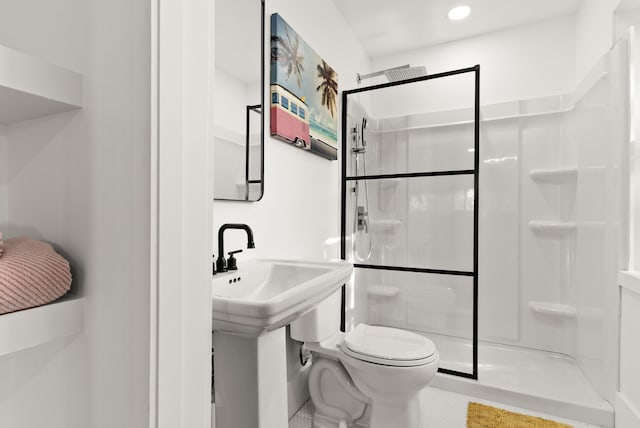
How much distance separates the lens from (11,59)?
417 millimetres

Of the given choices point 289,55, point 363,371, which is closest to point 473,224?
point 363,371

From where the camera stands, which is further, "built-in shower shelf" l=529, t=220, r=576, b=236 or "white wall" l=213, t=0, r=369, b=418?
"built-in shower shelf" l=529, t=220, r=576, b=236

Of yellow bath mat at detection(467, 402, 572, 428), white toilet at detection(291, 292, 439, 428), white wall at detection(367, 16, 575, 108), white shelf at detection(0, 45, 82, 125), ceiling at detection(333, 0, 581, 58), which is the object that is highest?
ceiling at detection(333, 0, 581, 58)

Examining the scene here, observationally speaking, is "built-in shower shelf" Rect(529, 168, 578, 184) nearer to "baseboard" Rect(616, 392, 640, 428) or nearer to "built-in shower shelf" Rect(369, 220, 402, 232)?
"built-in shower shelf" Rect(369, 220, 402, 232)

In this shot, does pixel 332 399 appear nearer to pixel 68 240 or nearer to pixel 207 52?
pixel 68 240

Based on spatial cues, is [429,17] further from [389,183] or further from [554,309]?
[554,309]

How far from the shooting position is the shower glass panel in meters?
2.58

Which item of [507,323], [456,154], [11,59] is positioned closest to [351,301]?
[507,323]

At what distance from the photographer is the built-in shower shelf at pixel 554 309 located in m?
2.41

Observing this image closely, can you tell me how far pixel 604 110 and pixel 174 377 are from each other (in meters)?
2.49

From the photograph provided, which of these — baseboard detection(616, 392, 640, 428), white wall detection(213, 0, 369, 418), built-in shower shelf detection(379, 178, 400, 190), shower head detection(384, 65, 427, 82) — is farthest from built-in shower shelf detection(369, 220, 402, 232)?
baseboard detection(616, 392, 640, 428)

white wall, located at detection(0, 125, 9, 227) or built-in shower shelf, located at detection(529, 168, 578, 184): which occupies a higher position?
built-in shower shelf, located at detection(529, 168, 578, 184)

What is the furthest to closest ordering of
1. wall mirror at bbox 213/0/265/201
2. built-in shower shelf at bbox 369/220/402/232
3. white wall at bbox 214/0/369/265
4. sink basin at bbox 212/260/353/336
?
built-in shower shelf at bbox 369/220/402/232
white wall at bbox 214/0/369/265
wall mirror at bbox 213/0/265/201
sink basin at bbox 212/260/353/336

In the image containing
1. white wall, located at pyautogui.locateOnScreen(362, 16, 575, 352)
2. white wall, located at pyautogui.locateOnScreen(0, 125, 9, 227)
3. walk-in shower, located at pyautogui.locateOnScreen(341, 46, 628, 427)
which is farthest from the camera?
white wall, located at pyautogui.locateOnScreen(362, 16, 575, 352)
